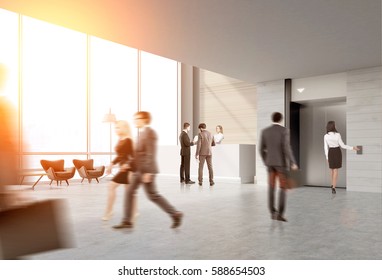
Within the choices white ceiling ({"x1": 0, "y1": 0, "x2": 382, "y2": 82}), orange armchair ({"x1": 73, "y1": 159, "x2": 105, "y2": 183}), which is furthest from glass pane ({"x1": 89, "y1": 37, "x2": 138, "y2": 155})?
white ceiling ({"x1": 0, "y1": 0, "x2": 382, "y2": 82})

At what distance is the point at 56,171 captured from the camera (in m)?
10.4

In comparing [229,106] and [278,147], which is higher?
[229,106]

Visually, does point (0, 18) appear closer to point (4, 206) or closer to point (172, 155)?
point (172, 155)

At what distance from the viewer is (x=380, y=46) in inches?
274

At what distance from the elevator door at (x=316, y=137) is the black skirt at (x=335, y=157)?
1647 millimetres

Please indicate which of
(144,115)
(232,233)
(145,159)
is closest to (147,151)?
(145,159)

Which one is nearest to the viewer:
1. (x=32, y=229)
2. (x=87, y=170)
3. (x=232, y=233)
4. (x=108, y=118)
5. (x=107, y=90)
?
(x=32, y=229)

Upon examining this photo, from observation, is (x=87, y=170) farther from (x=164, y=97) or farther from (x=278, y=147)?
(x=278, y=147)

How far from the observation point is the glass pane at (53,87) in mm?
10789

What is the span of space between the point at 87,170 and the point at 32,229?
9562 millimetres

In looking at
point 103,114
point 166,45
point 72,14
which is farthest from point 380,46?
point 103,114

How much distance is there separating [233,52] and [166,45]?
158cm

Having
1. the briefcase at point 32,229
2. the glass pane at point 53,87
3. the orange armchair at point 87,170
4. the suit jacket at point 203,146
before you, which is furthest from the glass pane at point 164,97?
the briefcase at point 32,229

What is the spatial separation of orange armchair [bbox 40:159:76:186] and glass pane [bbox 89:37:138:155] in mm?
1971
